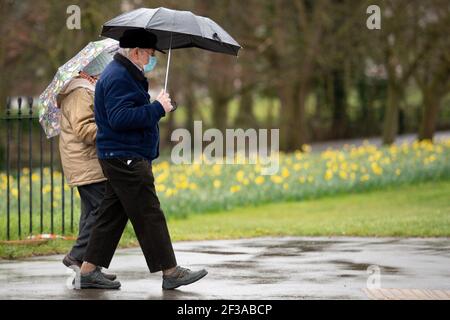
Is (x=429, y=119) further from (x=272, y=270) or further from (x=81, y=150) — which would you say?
(x=81, y=150)

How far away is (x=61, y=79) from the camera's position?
26.3 ft

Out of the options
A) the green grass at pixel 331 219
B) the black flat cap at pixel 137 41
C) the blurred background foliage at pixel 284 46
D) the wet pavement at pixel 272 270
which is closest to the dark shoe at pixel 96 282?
the wet pavement at pixel 272 270

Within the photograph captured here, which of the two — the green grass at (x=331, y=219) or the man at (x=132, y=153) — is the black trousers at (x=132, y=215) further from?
the green grass at (x=331, y=219)

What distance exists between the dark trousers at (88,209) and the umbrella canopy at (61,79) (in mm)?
643

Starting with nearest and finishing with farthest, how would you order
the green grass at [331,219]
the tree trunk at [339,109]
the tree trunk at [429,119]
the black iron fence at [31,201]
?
the black iron fence at [31,201], the green grass at [331,219], the tree trunk at [429,119], the tree trunk at [339,109]

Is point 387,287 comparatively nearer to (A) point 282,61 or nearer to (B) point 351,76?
(A) point 282,61

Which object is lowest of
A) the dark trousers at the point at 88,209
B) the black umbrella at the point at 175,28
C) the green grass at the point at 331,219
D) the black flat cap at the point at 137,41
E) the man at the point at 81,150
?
the green grass at the point at 331,219

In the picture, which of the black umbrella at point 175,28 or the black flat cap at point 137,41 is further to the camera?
the black umbrella at point 175,28

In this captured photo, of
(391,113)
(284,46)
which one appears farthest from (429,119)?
(284,46)

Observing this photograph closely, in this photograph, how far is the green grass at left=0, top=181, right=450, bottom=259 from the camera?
1146 centimetres

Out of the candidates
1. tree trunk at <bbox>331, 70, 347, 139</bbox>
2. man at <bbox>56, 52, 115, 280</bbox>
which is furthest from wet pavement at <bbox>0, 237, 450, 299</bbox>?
tree trunk at <bbox>331, 70, 347, 139</bbox>

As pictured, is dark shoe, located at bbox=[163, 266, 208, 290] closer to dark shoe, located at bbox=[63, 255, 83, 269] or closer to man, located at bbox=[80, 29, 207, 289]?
man, located at bbox=[80, 29, 207, 289]

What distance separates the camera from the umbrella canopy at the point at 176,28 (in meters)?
7.79
